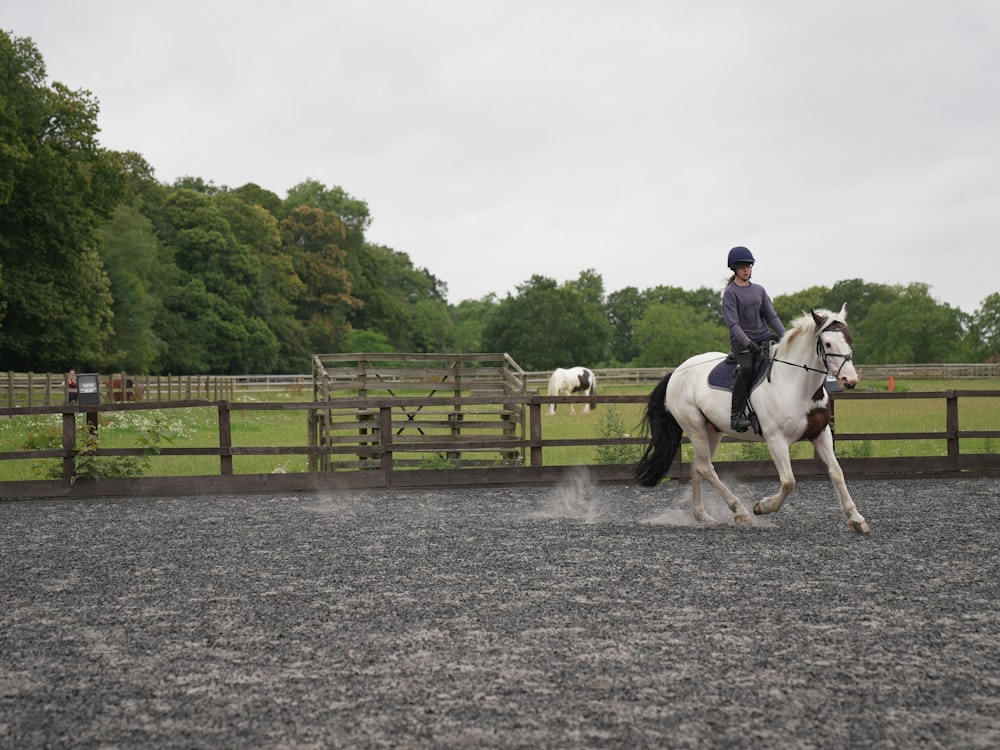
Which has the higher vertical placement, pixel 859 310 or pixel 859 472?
pixel 859 310

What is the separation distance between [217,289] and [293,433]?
41.2m

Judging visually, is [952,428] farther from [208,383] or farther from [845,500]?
[208,383]

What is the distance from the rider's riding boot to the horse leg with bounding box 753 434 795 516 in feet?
1.07

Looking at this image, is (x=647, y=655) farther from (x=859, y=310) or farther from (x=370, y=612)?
(x=859, y=310)

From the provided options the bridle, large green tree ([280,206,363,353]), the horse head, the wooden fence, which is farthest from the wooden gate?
large green tree ([280,206,363,353])

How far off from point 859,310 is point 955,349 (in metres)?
37.3

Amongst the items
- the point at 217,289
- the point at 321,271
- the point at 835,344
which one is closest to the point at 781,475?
the point at 835,344

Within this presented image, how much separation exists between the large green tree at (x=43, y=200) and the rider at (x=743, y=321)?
1045 inches

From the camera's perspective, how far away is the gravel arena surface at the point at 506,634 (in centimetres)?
393

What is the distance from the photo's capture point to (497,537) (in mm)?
8797

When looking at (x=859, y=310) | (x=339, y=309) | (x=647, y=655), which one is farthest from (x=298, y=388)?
(x=859, y=310)

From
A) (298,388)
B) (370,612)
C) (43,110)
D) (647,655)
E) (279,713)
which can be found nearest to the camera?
(279,713)

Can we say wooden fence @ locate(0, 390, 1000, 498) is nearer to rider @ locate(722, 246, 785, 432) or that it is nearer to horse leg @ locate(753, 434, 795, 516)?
rider @ locate(722, 246, 785, 432)

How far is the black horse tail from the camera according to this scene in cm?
1024
